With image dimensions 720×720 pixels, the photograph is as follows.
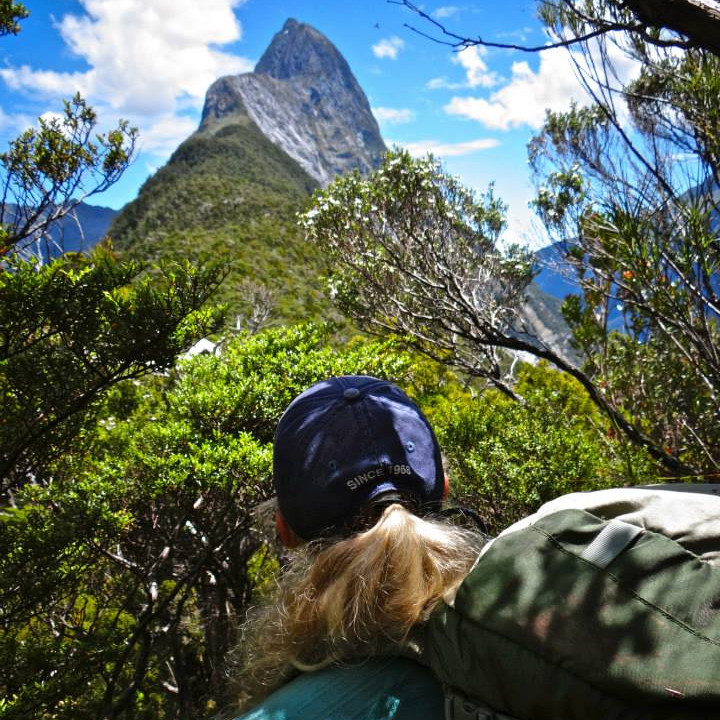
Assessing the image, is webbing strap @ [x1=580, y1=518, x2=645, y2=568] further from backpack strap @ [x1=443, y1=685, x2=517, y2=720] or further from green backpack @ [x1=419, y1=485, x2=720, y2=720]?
backpack strap @ [x1=443, y1=685, x2=517, y2=720]

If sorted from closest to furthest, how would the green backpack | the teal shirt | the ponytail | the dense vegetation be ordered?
the green backpack → the teal shirt → the ponytail → the dense vegetation

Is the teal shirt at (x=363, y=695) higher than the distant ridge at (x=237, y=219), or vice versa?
the distant ridge at (x=237, y=219)

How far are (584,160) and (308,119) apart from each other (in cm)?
20038

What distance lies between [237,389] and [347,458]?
3702mm

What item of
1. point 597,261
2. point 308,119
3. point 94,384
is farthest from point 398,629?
point 308,119

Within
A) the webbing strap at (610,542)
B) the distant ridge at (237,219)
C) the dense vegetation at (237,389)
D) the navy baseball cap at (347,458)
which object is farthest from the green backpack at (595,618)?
the distant ridge at (237,219)

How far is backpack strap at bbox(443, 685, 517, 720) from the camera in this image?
72 cm

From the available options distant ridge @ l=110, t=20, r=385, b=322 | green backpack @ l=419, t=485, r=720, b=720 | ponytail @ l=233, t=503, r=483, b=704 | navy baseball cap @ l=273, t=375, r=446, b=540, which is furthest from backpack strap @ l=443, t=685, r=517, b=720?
distant ridge @ l=110, t=20, r=385, b=322

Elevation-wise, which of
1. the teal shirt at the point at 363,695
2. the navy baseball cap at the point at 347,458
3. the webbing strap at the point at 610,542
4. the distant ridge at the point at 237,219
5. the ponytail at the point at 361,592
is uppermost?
the distant ridge at the point at 237,219

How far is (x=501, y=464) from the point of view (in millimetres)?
5418

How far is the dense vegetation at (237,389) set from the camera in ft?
11.4

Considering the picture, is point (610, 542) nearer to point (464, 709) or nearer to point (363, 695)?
point (464, 709)

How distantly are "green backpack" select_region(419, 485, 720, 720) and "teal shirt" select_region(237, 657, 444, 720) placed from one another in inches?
3.2

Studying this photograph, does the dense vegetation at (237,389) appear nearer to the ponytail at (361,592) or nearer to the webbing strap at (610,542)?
the ponytail at (361,592)
